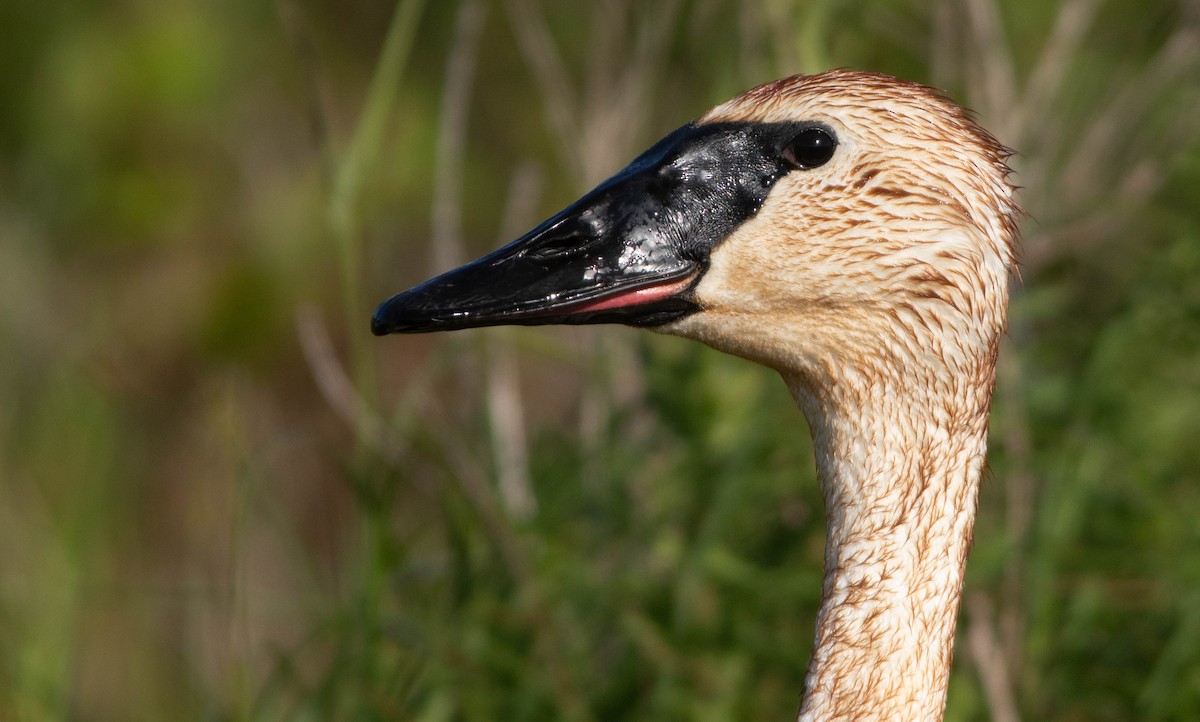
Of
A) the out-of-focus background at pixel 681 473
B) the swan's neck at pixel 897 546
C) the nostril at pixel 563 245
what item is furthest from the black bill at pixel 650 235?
the out-of-focus background at pixel 681 473

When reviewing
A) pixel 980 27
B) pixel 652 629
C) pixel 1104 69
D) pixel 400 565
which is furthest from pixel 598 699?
pixel 1104 69

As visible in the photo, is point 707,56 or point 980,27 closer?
point 980,27

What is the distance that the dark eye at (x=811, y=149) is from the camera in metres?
2.28

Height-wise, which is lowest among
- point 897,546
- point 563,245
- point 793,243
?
point 897,546

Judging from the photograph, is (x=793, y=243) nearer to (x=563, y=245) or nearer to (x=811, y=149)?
(x=811, y=149)

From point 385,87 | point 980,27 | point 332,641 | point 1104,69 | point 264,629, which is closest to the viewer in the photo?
point 385,87

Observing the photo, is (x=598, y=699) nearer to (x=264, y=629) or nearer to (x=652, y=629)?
(x=652, y=629)

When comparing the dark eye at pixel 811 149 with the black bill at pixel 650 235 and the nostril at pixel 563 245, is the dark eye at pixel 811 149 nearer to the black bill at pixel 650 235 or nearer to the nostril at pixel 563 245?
the black bill at pixel 650 235

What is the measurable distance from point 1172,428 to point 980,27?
112cm

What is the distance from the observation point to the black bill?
7.57 feet

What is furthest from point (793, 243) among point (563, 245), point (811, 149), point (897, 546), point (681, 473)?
point (681, 473)

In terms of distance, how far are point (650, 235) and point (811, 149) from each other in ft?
0.91

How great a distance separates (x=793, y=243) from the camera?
2289mm

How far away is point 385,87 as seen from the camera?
323 centimetres
